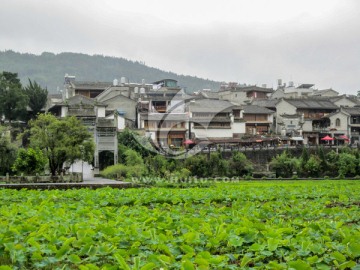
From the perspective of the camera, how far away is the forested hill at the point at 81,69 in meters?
129

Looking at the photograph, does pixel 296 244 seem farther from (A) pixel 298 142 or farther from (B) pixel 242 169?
(A) pixel 298 142

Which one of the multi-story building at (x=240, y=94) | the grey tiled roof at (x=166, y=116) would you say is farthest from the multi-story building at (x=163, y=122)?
the multi-story building at (x=240, y=94)

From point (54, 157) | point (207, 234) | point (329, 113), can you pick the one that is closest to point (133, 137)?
point (54, 157)

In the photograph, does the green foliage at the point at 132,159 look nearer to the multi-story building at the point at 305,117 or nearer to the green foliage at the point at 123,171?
the green foliage at the point at 123,171

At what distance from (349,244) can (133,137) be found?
132 ft

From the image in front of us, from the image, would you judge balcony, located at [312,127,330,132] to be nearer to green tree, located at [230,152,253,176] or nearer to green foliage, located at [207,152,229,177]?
green tree, located at [230,152,253,176]

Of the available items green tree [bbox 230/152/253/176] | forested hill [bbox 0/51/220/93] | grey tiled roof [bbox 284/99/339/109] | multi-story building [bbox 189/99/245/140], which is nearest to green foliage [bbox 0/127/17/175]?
green tree [bbox 230/152/253/176]

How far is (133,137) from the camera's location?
4600 centimetres

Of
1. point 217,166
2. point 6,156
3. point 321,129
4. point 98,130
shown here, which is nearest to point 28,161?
point 6,156

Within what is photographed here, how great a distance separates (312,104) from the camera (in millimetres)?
64562

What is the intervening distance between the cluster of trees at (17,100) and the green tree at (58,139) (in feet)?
50.7

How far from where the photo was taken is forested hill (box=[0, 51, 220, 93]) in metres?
129

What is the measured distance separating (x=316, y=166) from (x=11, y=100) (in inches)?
1124

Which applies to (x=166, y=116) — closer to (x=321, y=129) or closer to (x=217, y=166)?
(x=217, y=166)
